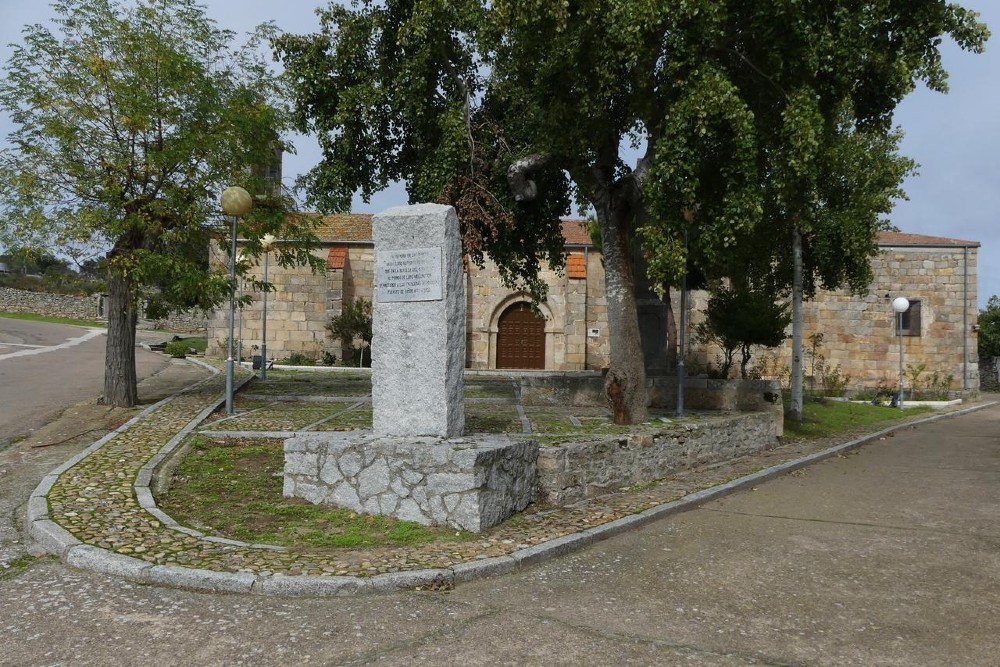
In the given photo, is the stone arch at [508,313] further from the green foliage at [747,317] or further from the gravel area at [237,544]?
the gravel area at [237,544]

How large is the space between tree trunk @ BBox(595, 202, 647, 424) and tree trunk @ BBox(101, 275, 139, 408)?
23.3 ft

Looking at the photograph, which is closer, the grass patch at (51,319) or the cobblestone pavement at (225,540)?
the cobblestone pavement at (225,540)

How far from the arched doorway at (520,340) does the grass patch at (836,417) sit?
9.12 metres

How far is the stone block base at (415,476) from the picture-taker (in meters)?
5.48

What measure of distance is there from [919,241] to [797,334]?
14260 mm

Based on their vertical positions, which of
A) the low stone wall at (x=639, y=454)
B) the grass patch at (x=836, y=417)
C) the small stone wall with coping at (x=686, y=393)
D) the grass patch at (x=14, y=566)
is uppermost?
the small stone wall with coping at (x=686, y=393)

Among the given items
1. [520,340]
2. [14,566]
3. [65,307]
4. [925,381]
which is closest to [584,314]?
[520,340]

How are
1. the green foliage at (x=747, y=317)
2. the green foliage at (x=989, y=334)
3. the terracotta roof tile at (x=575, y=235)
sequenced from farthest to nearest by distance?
the green foliage at (x=989, y=334) < the terracotta roof tile at (x=575, y=235) < the green foliage at (x=747, y=317)

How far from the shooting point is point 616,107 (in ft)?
33.0

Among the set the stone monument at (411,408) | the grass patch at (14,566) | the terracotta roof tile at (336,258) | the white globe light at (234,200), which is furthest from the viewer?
the terracotta roof tile at (336,258)

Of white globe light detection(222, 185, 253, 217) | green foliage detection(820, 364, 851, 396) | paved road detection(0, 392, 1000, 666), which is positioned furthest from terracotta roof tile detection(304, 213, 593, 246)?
paved road detection(0, 392, 1000, 666)

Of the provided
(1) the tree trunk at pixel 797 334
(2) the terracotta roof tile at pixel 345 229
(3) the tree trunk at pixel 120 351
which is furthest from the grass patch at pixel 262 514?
(2) the terracotta roof tile at pixel 345 229

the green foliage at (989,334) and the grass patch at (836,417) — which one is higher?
the green foliage at (989,334)

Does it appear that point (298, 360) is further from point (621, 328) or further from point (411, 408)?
point (411, 408)
